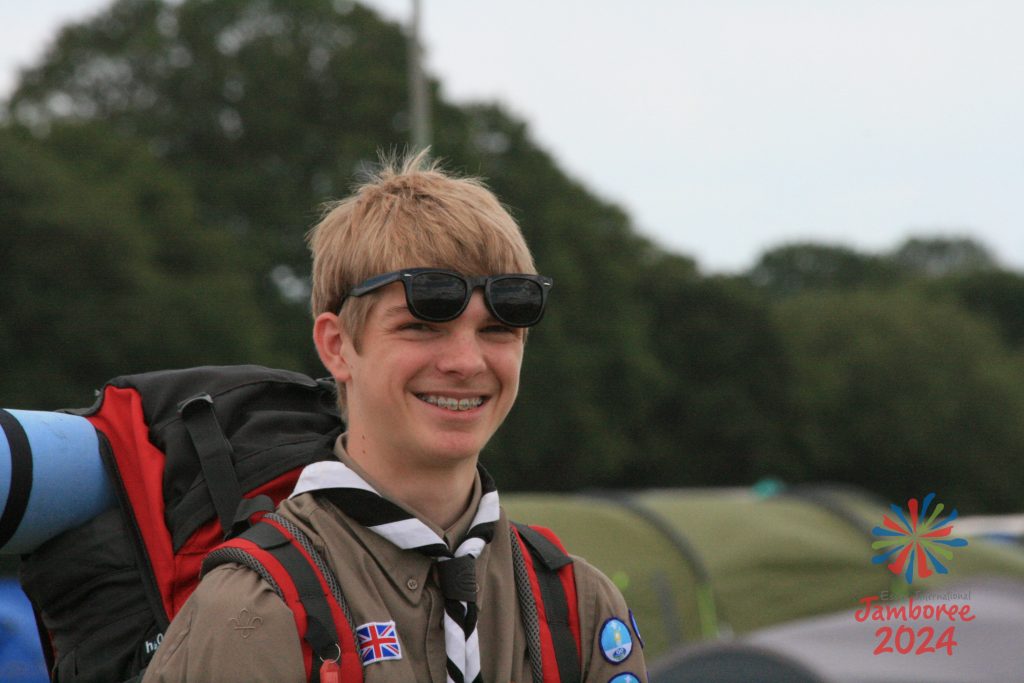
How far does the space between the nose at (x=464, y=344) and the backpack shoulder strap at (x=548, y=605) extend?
341mm

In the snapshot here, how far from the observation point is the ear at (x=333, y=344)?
2.58 metres

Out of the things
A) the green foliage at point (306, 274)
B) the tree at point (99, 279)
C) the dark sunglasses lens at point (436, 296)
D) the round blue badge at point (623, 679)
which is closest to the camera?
the dark sunglasses lens at point (436, 296)

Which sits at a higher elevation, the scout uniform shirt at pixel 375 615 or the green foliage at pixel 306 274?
the green foliage at pixel 306 274

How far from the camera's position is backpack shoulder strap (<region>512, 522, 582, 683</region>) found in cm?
248

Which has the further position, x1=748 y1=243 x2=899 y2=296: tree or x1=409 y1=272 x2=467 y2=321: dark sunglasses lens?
x1=748 y1=243 x2=899 y2=296: tree

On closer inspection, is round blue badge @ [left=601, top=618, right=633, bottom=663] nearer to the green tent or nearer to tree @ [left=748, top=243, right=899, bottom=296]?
the green tent

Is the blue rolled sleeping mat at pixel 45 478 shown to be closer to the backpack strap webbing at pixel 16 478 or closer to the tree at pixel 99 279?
the backpack strap webbing at pixel 16 478

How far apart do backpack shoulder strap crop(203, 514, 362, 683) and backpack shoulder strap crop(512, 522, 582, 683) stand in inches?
13.9

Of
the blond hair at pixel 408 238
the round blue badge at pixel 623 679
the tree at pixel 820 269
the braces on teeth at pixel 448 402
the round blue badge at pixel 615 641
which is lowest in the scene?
the round blue badge at pixel 623 679

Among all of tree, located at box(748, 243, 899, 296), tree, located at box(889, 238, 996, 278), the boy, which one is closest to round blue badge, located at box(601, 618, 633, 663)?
the boy

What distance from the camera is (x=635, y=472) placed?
36062 mm

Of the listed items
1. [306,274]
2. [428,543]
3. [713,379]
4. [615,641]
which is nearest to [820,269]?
[713,379]

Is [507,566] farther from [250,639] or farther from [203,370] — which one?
[203,370]

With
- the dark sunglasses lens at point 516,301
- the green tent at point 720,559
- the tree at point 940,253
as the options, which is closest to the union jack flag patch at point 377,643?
the dark sunglasses lens at point 516,301
